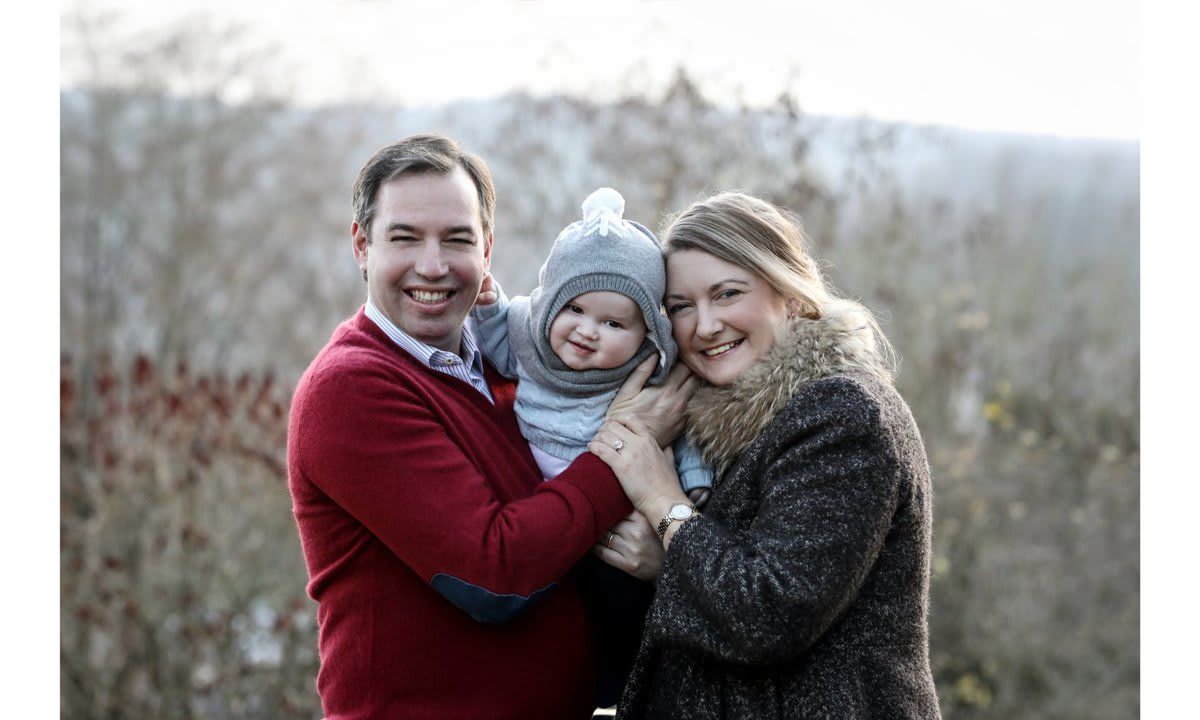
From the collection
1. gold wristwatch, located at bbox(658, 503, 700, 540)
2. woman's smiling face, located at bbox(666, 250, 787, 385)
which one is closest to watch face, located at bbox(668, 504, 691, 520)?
gold wristwatch, located at bbox(658, 503, 700, 540)

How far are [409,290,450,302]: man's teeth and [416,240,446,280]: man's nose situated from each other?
0.16 ft

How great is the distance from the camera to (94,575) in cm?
555

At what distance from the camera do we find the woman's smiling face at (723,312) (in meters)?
2.61

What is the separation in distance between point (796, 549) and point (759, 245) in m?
0.77

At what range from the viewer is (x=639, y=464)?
2578 millimetres

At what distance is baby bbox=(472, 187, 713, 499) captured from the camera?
2662mm

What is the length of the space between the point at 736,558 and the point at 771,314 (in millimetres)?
627

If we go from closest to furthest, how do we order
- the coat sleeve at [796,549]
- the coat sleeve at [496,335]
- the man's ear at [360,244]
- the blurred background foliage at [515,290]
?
the coat sleeve at [796,549] < the man's ear at [360,244] < the coat sleeve at [496,335] < the blurred background foliage at [515,290]

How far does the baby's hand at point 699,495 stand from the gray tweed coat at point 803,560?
0.06m

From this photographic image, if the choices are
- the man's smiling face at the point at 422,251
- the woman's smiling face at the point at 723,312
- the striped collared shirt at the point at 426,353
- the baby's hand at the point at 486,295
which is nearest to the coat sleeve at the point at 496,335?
the baby's hand at the point at 486,295

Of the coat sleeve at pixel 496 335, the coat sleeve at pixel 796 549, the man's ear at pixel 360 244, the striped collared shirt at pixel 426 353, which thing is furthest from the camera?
the coat sleeve at pixel 496 335

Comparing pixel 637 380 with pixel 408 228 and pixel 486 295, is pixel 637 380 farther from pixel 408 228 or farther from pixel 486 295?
pixel 408 228

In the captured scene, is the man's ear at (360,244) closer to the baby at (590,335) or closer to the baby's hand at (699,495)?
the baby at (590,335)
